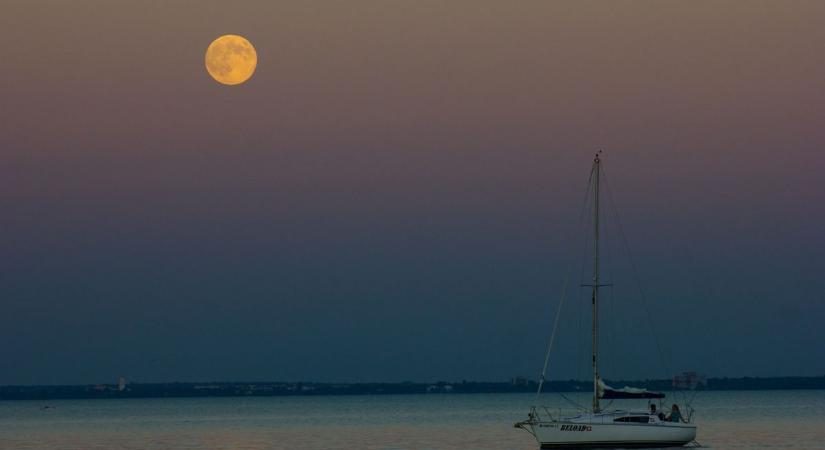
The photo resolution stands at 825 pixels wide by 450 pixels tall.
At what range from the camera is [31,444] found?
126125mm

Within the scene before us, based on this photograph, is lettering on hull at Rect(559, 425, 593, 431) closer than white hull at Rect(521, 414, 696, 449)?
No

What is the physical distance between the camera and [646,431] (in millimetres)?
85312

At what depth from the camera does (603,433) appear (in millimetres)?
85000

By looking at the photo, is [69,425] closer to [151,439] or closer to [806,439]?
[151,439]

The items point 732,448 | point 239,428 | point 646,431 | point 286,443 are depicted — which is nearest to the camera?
point 646,431

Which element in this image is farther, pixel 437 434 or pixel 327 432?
pixel 327 432

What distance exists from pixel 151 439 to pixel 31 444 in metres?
10.6

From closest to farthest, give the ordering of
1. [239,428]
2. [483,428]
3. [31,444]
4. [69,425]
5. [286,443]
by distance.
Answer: [286,443] → [31,444] → [483,428] → [239,428] → [69,425]

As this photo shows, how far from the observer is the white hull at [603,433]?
84750 mm

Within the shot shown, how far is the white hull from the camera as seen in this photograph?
8475cm

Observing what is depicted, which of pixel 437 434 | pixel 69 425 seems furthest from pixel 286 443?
pixel 69 425

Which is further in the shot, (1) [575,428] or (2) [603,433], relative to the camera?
(1) [575,428]

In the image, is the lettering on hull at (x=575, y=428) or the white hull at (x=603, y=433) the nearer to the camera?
the white hull at (x=603, y=433)

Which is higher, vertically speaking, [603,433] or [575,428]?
[575,428]
